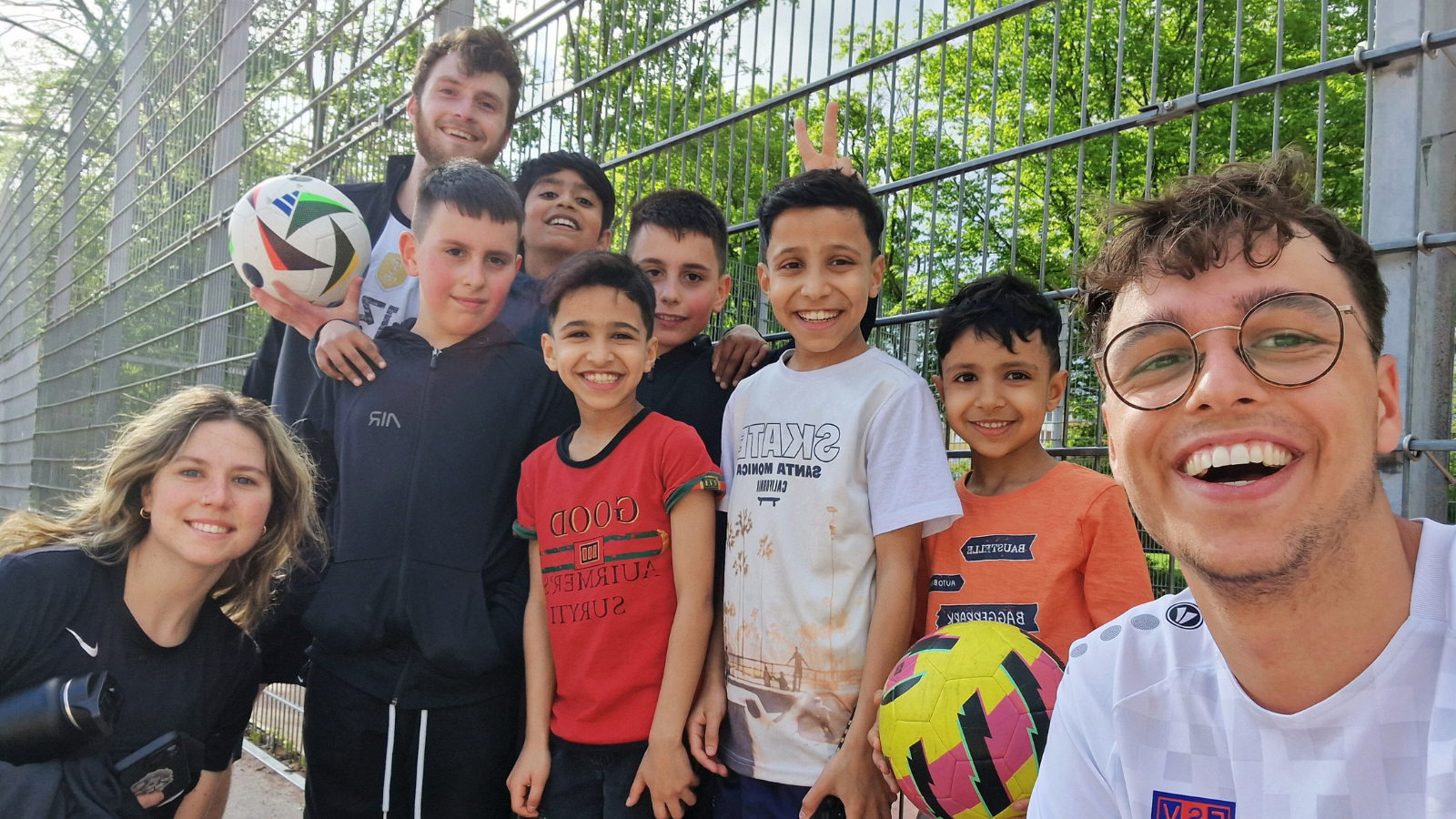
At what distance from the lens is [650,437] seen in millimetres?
2838

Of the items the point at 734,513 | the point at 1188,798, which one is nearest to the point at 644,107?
the point at 734,513

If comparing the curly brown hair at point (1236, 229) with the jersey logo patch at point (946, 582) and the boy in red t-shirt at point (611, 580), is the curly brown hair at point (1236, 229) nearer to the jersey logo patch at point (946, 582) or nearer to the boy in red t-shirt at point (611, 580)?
the jersey logo patch at point (946, 582)

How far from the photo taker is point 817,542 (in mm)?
2557

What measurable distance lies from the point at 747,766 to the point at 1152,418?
1.47 meters

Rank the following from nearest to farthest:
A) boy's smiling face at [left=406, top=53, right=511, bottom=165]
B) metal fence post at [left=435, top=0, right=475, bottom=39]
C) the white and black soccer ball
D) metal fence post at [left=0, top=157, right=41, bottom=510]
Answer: the white and black soccer ball → boy's smiling face at [left=406, top=53, right=511, bottom=165] → metal fence post at [left=435, top=0, right=475, bottom=39] → metal fence post at [left=0, top=157, right=41, bottom=510]

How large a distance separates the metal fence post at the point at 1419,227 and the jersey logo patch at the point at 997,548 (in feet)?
2.49

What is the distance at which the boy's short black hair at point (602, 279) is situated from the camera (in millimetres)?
2949

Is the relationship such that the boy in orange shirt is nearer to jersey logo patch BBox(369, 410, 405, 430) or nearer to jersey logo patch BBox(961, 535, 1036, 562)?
jersey logo patch BBox(961, 535, 1036, 562)

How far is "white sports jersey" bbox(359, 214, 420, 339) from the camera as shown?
371 cm

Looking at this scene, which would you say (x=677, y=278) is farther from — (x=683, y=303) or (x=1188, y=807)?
(x=1188, y=807)

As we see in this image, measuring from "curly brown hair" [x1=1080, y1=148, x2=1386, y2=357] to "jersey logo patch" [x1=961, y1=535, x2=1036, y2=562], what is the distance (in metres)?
Result: 0.95

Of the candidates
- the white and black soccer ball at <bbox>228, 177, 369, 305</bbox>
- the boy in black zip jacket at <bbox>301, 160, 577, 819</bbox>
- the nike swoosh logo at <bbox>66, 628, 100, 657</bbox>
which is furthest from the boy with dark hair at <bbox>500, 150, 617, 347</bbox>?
the nike swoosh logo at <bbox>66, 628, 100, 657</bbox>

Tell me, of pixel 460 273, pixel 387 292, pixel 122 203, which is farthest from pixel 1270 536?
pixel 122 203

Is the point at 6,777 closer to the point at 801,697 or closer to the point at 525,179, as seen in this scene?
the point at 801,697
